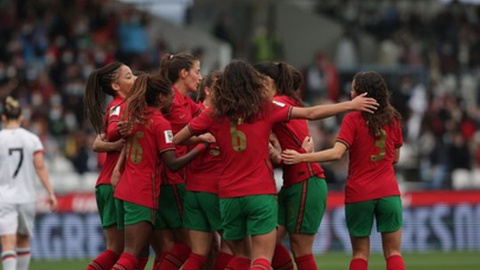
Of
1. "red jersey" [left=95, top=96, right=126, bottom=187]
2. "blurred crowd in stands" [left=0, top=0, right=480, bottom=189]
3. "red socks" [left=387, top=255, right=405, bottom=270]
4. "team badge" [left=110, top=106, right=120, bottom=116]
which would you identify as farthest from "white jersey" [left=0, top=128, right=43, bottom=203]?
"blurred crowd in stands" [left=0, top=0, right=480, bottom=189]

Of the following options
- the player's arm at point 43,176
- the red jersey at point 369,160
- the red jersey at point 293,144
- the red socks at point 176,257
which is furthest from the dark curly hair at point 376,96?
the player's arm at point 43,176

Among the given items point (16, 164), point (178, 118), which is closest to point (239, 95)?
point (178, 118)

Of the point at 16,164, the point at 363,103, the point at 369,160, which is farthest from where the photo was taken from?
the point at 16,164

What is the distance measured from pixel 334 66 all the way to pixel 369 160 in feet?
61.5

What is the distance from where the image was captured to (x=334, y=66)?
102 ft

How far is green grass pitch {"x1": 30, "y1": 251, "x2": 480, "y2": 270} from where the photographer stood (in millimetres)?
18391

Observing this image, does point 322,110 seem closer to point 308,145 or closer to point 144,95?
point 308,145

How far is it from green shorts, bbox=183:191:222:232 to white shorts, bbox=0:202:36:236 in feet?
10.3

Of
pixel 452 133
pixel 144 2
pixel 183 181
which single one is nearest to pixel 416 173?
pixel 452 133

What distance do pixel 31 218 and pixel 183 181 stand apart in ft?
9.87

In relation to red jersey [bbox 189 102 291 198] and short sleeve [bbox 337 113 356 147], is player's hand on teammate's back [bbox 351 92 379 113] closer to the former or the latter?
short sleeve [bbox 337 113 356 147]

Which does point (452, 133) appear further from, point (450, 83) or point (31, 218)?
point (31, 218)

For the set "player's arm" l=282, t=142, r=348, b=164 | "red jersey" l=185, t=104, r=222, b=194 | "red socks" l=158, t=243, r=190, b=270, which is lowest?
"red socks" l=158, t=243, r=190, b=270

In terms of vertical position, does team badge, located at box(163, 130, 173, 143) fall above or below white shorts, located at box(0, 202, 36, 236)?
above
